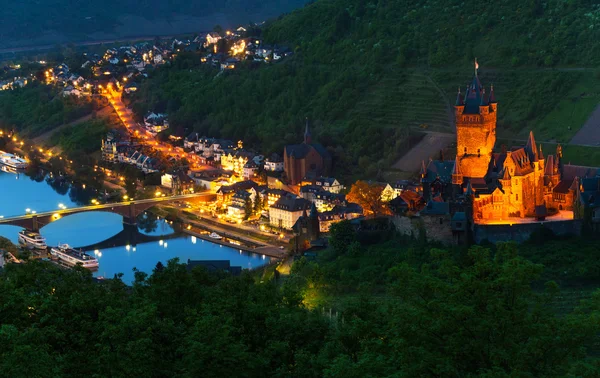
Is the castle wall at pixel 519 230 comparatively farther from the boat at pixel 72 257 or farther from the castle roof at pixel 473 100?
the boat at pixel 72 257

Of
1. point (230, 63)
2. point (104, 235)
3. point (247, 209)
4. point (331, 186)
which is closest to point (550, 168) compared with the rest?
point (331, 186)

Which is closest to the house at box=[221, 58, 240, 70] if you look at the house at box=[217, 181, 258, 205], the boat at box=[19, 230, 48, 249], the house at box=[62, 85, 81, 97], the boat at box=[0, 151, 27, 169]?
the house at box=[62, 85, 81, 97]

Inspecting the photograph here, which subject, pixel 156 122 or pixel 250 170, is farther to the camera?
pixel 156 122

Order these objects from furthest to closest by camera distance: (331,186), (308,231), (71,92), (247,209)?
(71,92) < (331,186) < (247,209) < (308,231)

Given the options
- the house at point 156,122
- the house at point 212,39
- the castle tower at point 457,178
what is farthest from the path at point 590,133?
the house at point 212,39

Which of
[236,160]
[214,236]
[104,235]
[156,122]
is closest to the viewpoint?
[214,236]

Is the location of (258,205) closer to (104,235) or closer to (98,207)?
(104,235)

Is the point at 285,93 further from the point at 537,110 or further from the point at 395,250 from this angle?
the point at 395,250
